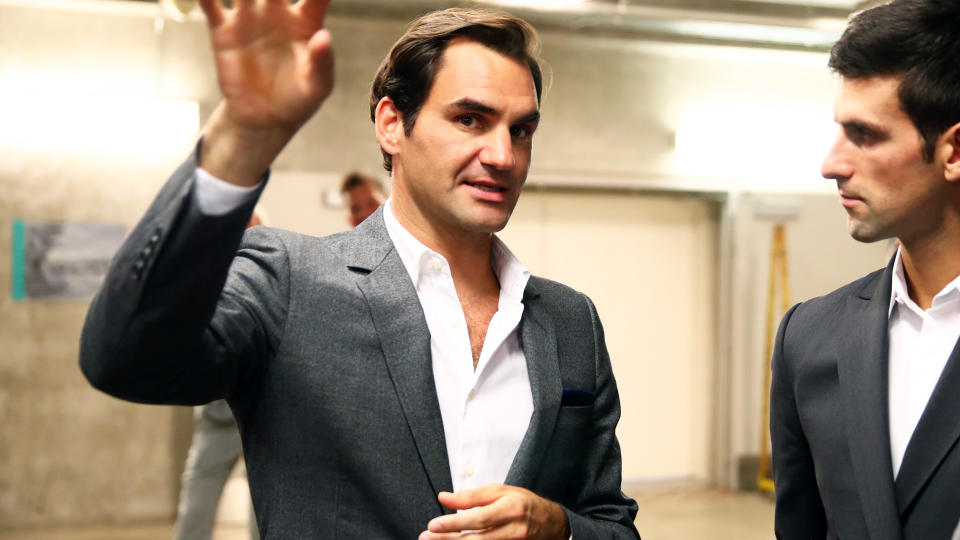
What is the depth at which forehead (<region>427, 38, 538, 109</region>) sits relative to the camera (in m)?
1.57

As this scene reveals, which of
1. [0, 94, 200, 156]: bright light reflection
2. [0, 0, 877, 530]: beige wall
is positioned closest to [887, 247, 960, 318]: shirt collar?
[0, 0, 877, 530]: beige wall

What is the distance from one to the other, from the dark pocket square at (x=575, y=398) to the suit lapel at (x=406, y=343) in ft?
0.85

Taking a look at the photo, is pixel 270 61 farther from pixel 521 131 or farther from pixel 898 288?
pixel 898 288

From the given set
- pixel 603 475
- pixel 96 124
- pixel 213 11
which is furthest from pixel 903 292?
pixel 96 124

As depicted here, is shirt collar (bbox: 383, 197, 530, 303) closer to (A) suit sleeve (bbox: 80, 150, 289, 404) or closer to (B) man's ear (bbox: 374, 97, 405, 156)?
(B) man's ear (bbox: 374, 97, 405, 156)

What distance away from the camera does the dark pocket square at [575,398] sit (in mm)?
1580

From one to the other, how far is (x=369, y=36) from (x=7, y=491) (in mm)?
4004

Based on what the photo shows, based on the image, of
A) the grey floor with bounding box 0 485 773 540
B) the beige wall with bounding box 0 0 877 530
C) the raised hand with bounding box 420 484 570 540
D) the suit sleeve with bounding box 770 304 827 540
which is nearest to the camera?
the raised hand with bounding box 420 484 570 540

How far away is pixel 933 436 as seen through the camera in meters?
1.57

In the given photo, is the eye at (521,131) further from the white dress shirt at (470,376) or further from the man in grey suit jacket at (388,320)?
the white dress shirt at (470,376)

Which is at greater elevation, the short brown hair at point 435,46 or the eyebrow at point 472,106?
the short brown hair at point 435,46

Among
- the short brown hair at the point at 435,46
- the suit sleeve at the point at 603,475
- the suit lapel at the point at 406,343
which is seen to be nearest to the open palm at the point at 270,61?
the suit lapel at the point at 406,343

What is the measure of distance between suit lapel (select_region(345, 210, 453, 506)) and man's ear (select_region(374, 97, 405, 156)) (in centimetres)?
22

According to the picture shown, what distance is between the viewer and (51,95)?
20.3ft
